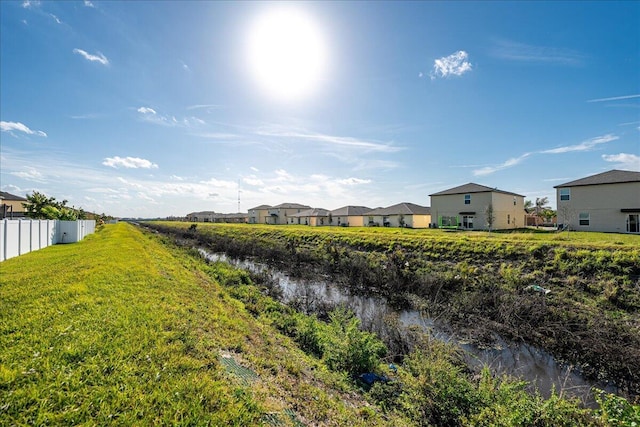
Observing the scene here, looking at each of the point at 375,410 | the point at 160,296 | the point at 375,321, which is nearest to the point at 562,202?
the point at 375,321

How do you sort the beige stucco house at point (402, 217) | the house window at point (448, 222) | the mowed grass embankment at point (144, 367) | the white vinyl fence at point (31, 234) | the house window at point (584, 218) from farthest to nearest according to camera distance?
the beige stucco house at point (402, 217), the house window at point (448, 222), the house window at point (584, 218), the white vinyl fence at point (31, 234), the mowed grass embankment at point (144, 367)

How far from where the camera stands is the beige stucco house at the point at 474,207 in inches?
1353

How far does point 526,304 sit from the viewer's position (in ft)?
34.2

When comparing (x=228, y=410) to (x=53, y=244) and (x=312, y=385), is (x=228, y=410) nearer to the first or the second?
(x=312, y=385)

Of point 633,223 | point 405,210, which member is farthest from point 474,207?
point 633,223

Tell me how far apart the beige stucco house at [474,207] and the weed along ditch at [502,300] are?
54.0ft

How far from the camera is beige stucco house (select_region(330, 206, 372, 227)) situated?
2315 inches

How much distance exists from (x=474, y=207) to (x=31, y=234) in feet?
133

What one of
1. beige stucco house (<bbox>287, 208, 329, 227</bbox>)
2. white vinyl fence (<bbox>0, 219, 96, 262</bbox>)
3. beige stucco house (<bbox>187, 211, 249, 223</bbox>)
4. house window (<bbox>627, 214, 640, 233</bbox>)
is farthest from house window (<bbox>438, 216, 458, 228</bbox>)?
beige stucco house (<bbox>187, 211, 249, 223</bbox>)

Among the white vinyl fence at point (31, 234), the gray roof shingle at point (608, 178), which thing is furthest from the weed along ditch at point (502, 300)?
the gray roof shingle at point (608, 178)

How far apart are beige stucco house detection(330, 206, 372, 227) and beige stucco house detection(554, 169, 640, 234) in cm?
3208

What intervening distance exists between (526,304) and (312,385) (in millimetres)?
9042

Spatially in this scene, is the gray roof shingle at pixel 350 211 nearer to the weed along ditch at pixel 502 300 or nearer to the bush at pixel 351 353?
the weed along ditch at pixel 502 300

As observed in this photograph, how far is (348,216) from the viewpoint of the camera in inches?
2330
